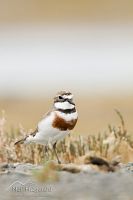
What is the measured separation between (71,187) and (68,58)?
59.4 feet

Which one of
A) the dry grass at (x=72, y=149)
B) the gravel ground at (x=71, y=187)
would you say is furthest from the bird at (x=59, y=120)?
the gravel ground at (x=71, y=187)

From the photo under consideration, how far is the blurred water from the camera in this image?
20.0 metres

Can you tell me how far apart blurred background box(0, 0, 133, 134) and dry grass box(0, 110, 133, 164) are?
4125 millimetres

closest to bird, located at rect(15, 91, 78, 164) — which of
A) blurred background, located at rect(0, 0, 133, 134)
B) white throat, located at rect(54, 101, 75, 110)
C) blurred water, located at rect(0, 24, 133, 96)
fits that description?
white throat, located at rect(54, 101, 75, 110)

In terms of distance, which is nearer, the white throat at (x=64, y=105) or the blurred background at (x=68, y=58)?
the white throat at (x=64, y=105)

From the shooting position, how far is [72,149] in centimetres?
983

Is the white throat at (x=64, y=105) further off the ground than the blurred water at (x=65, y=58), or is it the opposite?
the white throat at (x=64, y=105)

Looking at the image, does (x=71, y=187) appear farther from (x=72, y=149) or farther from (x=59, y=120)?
(x=72, y=149)

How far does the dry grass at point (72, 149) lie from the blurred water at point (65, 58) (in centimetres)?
834

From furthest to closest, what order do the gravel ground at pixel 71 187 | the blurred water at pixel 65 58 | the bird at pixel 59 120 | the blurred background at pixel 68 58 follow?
the blurred water at pixel 65 58 < the blurred background at pixel 68 58 < the bird at pixel 59 120 < the gravel ground at pixel 71 187

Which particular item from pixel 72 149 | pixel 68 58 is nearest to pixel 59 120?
pixel 72 149

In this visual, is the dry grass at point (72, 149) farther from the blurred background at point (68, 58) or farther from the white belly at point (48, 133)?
the blurred background at point (68, 58)

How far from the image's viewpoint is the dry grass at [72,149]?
9438mm

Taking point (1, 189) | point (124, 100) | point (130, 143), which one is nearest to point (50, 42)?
point (124, 100)
